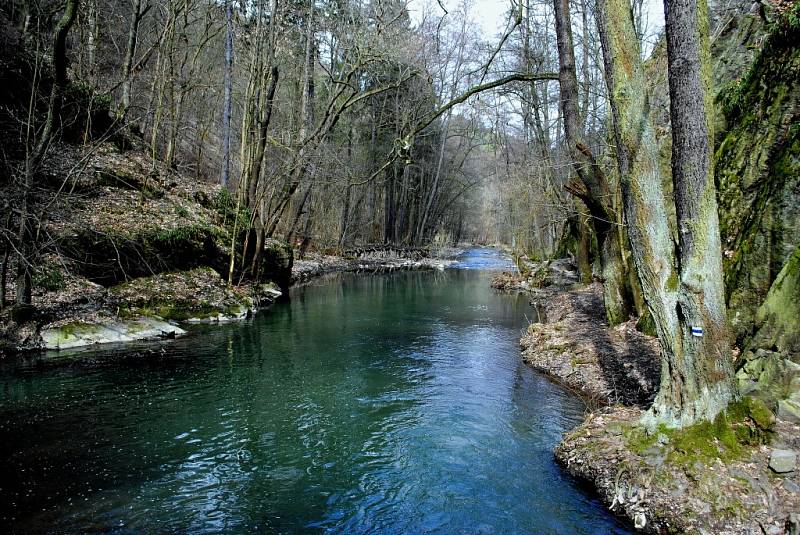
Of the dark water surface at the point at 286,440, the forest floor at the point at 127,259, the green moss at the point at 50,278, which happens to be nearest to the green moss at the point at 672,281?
the dark water surface at the point at 286,440

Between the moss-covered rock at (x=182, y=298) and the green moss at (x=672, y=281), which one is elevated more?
the green moss at (x=672, y=281)

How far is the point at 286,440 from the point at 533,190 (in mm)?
18999

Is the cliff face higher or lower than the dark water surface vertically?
higher

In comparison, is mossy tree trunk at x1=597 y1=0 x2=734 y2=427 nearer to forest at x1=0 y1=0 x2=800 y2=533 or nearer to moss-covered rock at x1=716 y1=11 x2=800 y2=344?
forest at x1=0 y1=0 x2=800 y2=533

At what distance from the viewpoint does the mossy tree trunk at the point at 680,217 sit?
5.21 meters

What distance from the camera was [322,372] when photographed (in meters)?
10.5

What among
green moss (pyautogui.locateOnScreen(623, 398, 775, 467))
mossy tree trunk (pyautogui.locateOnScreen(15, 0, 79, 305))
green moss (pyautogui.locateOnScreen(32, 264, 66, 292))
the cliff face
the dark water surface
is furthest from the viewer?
green moss (pyautogui.locateOnScreen(32, 264, 66, 292))

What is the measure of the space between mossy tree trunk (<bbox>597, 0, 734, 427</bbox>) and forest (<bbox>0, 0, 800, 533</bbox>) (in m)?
0.02

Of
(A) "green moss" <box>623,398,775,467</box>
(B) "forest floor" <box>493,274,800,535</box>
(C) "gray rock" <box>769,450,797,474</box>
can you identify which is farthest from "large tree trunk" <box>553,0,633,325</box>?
(C) "gray rock" <box>769,450,797,474</box>

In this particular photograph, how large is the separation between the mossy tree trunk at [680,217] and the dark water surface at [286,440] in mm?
1794

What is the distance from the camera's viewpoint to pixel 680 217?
5352mm

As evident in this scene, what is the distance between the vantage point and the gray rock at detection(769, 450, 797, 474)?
4.68 m

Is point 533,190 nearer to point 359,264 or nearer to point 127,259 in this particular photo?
point 359,264

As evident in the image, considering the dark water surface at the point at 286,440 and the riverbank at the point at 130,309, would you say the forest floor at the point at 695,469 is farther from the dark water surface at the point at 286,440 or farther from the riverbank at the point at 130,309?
the riverbank at the point at 130,309
